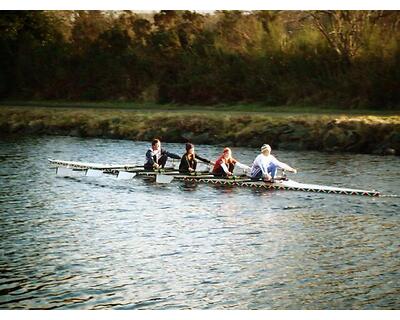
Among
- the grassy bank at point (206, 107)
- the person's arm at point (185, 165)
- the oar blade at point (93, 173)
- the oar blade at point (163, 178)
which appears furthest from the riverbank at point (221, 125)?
the oar blade at point (163, 178)

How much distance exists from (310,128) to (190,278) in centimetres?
310

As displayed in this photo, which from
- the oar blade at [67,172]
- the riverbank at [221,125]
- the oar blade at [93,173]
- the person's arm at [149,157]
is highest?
the riverbank at [221,125]

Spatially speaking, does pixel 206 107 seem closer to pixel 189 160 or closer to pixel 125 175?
pixel 189 160

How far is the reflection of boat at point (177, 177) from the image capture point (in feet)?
31.9

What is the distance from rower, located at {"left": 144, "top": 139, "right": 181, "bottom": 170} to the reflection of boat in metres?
0.21

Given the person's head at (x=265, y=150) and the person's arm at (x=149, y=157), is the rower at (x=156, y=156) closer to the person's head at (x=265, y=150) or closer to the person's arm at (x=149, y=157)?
the person's arm at (x=149, y=157)

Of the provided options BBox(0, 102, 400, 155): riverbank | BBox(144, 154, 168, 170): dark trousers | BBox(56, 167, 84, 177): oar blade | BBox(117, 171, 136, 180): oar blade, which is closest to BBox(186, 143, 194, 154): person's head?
BBox(0, 102, 400, 155): riverbank

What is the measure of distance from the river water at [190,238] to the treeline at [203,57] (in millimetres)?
759

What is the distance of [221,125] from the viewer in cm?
963

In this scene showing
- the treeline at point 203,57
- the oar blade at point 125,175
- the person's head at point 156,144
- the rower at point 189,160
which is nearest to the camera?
the treeline at point 203,57

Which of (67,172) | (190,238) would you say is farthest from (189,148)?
(190,238)

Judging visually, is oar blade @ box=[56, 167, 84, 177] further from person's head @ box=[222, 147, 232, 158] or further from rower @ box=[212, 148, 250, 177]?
person's head @ box=[222, 147, 232, 158]

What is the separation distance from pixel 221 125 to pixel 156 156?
1.07 meters
